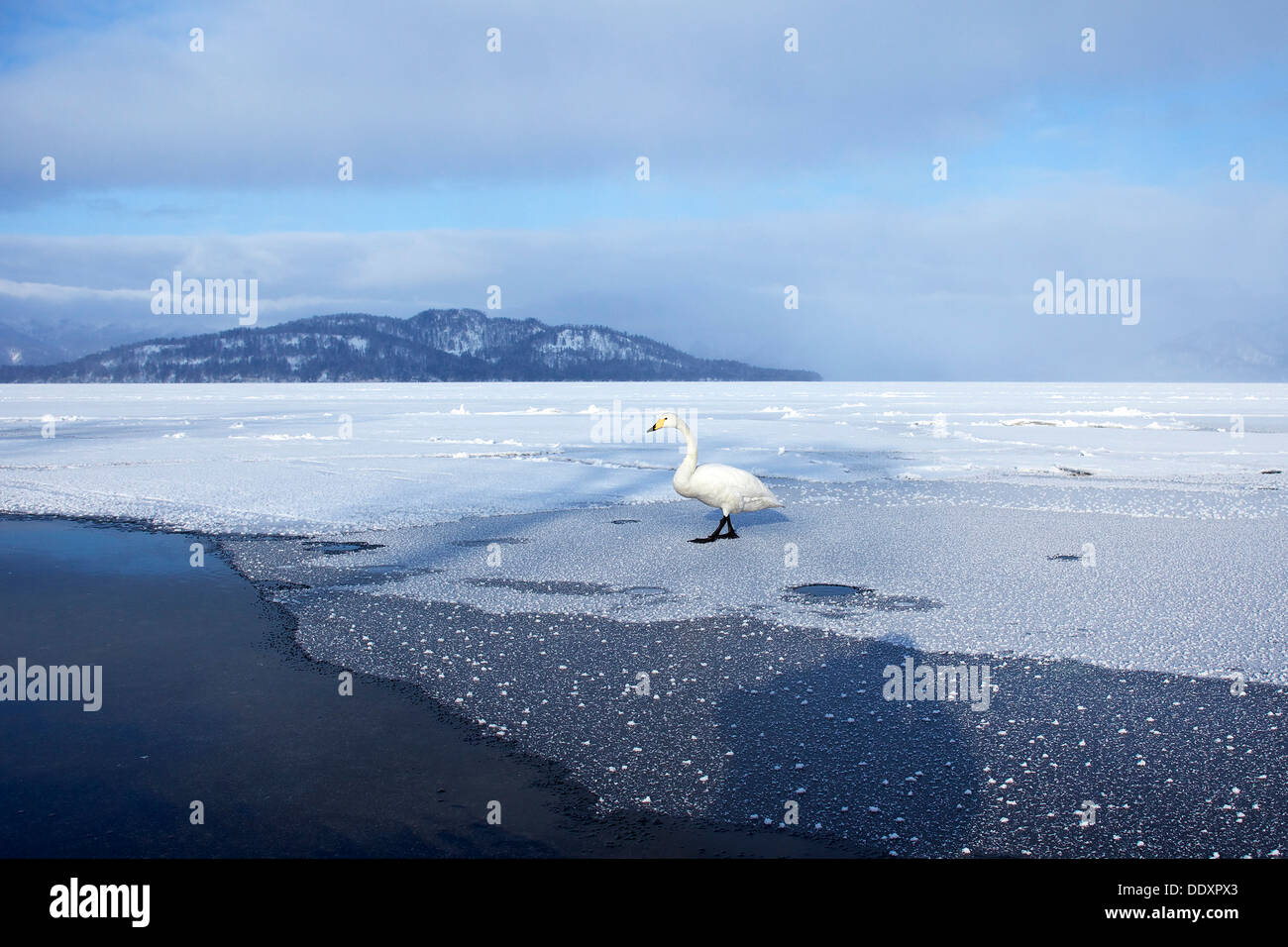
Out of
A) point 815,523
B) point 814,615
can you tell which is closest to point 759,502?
point 815,523

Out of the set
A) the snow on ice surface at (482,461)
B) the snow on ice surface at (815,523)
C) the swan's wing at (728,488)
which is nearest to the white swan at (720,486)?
the swan's wing at (728,488)

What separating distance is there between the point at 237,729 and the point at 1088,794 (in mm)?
4059

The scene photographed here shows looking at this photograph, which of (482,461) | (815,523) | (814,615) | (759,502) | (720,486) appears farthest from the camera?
(482,461)

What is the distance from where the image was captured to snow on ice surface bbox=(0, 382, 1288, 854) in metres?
4.03

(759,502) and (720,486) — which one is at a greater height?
(720,486)

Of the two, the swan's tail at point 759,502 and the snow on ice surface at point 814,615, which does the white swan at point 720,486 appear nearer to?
the swan's tail at point 759,502

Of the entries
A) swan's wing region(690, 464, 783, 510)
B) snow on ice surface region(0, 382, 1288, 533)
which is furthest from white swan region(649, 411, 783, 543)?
snow on ice surface region(0, 382, 1288, 533)

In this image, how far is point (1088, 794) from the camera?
12.6 feet

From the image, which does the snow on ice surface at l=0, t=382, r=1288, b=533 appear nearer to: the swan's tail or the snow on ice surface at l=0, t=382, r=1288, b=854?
the snow on ice surface at l=0, t=382, r=1288, b=854

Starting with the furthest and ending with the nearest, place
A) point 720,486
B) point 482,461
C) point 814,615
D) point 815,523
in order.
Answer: point 482,461 < point 815,523 < point 720,486 < point 814,615

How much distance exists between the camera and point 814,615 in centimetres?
679

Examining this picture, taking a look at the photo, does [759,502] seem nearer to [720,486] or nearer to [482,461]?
[720,486]
